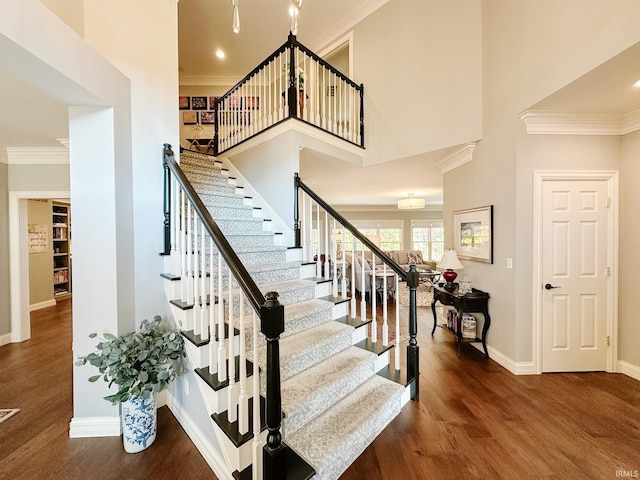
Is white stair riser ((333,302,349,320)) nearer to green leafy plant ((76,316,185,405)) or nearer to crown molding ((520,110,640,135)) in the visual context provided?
green leafy plant ((76,316,185,405))

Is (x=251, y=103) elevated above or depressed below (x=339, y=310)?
above

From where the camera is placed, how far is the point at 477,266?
11.0 ft

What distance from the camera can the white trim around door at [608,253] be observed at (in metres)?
2.73

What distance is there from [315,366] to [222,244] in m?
1.18

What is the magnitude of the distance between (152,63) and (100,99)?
0.70 m

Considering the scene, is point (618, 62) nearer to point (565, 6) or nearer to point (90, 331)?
point (565, 6)

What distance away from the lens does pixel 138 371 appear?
171 cm

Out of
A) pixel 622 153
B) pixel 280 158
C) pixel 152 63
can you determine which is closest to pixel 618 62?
pixel 622 153

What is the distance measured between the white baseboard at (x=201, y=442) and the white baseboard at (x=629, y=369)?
3744 mm

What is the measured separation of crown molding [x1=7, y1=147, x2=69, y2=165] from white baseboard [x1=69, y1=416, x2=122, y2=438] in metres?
3.21

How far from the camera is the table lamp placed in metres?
Answer: 3.44

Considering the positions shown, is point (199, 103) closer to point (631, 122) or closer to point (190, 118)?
point (190, 118)

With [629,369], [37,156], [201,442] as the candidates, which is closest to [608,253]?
[629,369]

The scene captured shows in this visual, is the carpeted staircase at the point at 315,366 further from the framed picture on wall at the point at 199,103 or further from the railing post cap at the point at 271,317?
the framed picture on wall at the point at 199,103
